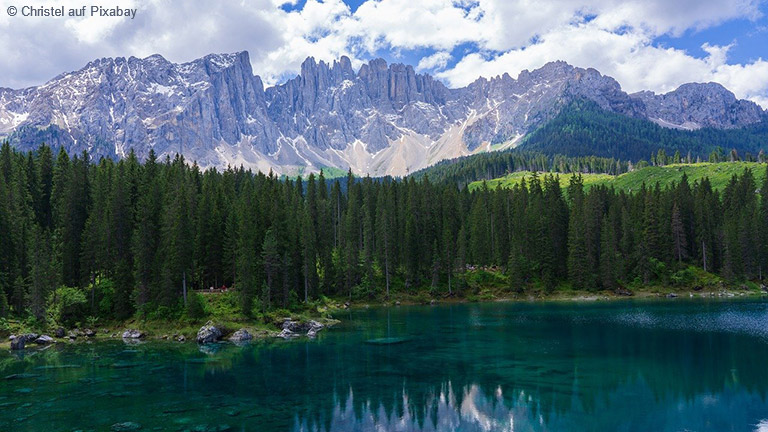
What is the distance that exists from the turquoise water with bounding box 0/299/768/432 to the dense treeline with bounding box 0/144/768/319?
14.5m

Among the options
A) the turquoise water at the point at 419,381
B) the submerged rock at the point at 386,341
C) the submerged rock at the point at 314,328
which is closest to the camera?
the turquoise water at the point at 419,381

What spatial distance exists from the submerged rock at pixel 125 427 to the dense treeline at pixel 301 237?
39.4 m

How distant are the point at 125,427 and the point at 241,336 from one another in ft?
113

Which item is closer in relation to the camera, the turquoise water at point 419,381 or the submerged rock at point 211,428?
the submerged rock at point 211,428

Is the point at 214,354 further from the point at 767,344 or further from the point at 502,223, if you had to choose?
the point at 502,223

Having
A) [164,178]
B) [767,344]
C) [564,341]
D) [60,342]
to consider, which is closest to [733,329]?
[767,344]

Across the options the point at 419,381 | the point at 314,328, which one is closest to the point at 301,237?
Result: the point at 314,328

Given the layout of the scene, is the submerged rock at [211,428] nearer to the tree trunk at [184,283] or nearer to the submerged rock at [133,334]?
the submerged rock at [133,334]

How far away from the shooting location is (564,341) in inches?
2355

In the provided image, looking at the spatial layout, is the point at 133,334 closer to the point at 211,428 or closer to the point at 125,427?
the point at 125,427

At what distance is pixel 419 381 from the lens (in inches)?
1686

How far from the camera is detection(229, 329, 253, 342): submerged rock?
64812mm

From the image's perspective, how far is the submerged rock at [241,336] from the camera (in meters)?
64.8

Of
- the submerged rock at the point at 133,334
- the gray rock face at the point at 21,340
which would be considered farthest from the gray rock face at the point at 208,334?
the gray rock face at the point at 21,340
